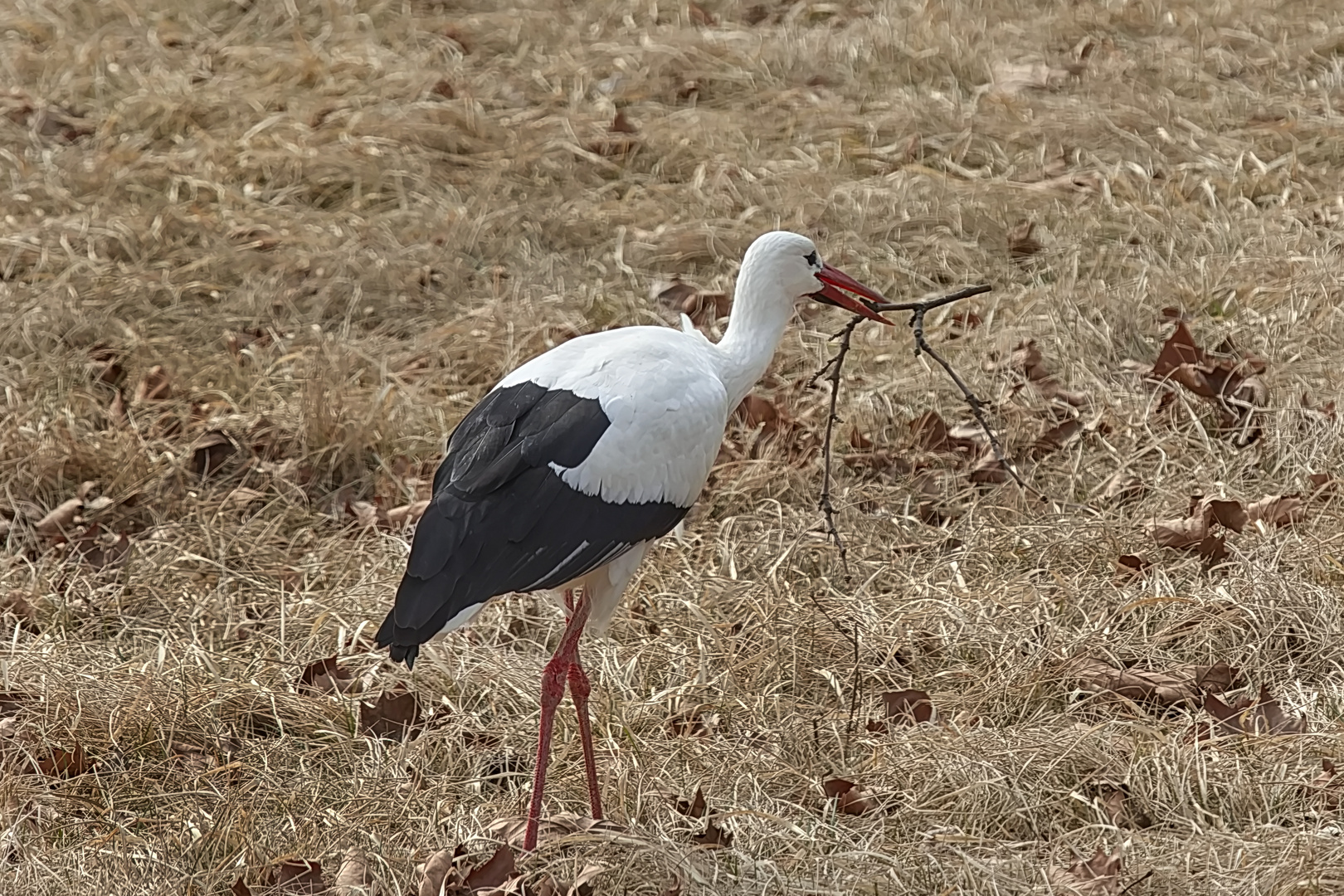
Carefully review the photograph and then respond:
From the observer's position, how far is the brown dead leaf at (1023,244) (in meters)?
6.66

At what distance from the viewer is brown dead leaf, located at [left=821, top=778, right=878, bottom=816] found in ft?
12.1

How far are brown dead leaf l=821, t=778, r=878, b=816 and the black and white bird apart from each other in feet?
1.76

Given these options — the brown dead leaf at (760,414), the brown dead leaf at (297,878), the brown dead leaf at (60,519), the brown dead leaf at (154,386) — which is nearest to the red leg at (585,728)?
the brown dead leaf at (297,878)

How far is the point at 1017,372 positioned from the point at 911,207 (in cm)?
150

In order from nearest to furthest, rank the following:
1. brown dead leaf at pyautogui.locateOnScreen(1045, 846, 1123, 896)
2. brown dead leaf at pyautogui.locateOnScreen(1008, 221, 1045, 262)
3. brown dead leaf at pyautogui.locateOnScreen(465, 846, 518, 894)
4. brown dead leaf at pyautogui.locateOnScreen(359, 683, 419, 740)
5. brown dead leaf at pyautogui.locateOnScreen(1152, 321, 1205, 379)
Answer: brown dead leaf at pyautogui.locateOnScreen(1045, 846, 1123, 896) → brown dead leaf at pyautogui.locateOnScreen(465, 846, 518, 894) → brown dead leaf at pyautogui.locateOnScreen(359, 683, 419, 740) → brown dead leaf at pyautogui.locateOnScreen(1152, 321, 1205, 379) → brown dead leaf at pyautogui.locateOnScreen(1008, 221, 1045, 262)

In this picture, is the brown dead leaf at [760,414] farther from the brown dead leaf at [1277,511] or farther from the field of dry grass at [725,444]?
the brown dead leaf at [1277,511]

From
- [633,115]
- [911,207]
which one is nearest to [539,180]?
[633,115]

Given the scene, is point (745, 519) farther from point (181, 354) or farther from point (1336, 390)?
point (181, 354)

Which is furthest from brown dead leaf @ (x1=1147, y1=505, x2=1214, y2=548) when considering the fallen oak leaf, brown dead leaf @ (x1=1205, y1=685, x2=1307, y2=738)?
the fallen oak leaf

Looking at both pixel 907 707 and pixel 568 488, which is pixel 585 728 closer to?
pixel 568 488

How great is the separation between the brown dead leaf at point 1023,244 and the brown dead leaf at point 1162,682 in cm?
285

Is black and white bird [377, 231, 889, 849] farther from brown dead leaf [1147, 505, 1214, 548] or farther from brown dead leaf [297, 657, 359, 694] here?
brown dead leaf [1147, 505, 1214, 548]

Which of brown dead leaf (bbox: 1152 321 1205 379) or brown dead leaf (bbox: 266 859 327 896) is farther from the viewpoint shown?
brown dead leaf (bbox: 1152 321 1205 379)

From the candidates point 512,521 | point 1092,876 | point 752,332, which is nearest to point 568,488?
point 512,521
